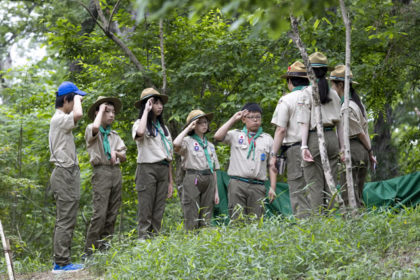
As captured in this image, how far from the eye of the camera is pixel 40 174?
37.5 ft

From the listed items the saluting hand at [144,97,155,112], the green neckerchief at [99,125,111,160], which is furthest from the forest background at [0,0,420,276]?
the green neckerchief at [99,125,111,160]

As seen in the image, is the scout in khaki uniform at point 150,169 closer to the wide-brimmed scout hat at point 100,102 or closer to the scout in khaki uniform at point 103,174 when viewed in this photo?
the scout in khaki uniform at point 103,174

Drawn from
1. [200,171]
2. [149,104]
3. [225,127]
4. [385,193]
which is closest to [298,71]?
[225,127]

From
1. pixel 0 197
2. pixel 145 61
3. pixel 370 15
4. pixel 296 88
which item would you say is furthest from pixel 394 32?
pixel 0 197

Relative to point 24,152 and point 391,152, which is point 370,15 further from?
point 24,152

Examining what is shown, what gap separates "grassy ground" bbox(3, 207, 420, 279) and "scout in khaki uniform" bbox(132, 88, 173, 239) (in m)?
1.22

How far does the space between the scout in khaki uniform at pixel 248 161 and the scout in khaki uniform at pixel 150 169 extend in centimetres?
72

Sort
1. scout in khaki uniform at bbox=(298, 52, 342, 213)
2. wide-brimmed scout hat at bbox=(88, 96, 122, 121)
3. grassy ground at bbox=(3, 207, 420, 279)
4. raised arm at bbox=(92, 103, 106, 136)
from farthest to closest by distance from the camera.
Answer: wide-brimmed scout hat at bbox=(88, 96, 122, 121)
raised arm at bbox=(92, 103, 106, 136)
scout in khaki uniform at bbox=(298, 52, 342, 213)
grassy ground at bbox=(3, 207, 420, 279)

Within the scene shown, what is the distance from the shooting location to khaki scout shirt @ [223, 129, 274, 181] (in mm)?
6242

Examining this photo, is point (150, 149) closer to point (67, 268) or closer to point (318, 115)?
point (67, 268)

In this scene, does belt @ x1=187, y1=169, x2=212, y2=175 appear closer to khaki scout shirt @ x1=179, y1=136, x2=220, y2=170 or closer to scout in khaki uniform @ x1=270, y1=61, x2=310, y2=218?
khaki scout shirt @ x1=179, y1=136, x2=220, y2=170

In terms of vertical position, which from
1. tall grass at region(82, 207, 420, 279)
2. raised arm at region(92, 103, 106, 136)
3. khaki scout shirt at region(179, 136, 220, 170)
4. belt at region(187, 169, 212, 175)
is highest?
raised arm at region(92, 103, 106, 136)

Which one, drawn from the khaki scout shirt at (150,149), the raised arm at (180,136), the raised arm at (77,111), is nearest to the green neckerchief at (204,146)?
the raised arm at (180,136)

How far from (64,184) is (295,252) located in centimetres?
284
